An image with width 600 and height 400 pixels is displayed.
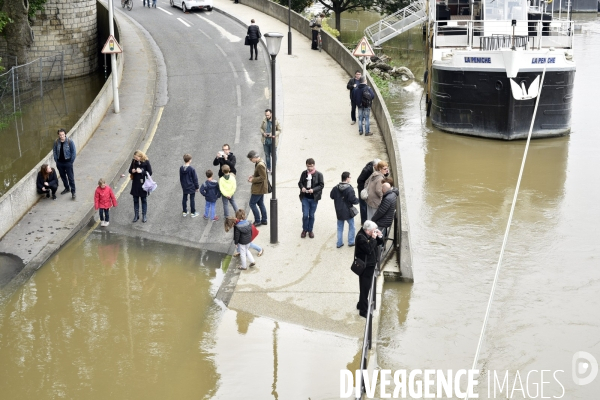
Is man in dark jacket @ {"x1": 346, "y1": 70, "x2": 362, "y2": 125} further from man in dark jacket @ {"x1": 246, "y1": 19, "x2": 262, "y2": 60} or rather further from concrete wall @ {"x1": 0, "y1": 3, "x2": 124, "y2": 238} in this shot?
man in dark jacket @ {"x1": 246, "y1": 19, "x2": 262, "y2": 60}

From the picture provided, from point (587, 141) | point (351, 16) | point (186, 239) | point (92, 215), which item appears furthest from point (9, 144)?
point (351, 16)

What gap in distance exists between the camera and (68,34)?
116ft

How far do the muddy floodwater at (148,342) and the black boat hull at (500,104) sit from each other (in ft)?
42.3

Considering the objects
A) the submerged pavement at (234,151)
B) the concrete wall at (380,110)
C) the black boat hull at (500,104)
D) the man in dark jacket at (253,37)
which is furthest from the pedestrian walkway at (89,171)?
the black boat hull at (500,104)

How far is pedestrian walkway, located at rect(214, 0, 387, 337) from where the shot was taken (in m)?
13.6

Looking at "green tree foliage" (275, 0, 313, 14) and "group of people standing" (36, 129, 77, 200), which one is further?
"green tree foliage" (275, 0, 313, 14)

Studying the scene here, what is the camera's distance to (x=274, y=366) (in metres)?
12.0

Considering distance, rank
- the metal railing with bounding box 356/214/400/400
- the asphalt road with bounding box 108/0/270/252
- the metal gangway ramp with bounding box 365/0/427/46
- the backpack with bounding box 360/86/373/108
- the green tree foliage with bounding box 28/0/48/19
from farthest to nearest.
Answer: the metal gangway ramp with bounding box 365/0/427/46 < the green tree foliage with bounding box 28/0/48/19 < the backpack with bounding box 360/86/373/108 < the asphalt road with bounding box 108/0/270/252 < the metal railing with bounding box 356/214/400/400

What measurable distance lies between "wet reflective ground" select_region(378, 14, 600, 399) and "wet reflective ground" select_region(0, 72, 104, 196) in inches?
409

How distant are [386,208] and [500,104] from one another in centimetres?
1230

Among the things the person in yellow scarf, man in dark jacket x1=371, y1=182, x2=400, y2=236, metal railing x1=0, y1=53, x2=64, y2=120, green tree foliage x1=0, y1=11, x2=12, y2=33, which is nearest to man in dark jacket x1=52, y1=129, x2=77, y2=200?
the person in yellow scarf

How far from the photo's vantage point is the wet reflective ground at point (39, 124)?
2312cm

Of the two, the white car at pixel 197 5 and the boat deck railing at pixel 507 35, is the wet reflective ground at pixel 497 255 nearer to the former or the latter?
the boat deck railing at pixel 507 35

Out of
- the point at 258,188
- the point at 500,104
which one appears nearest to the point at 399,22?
the point at 500,104
